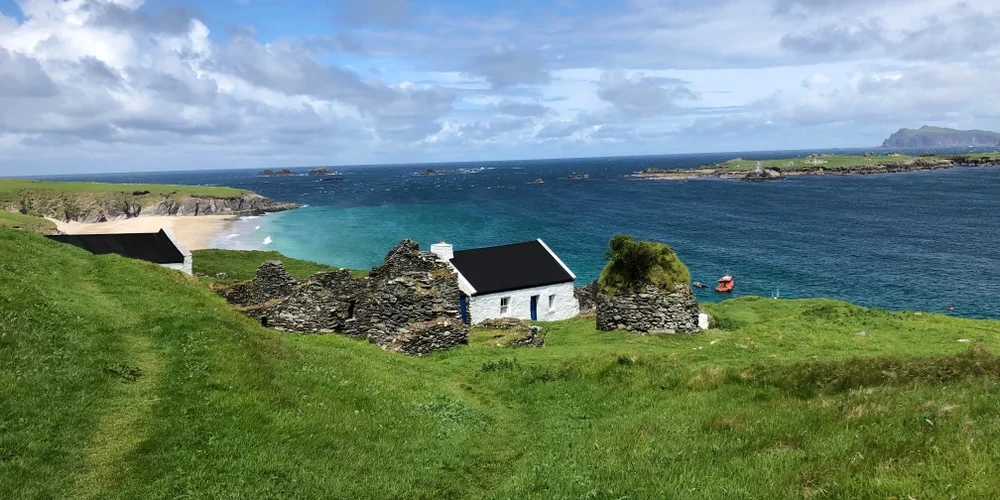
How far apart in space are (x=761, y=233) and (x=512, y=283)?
275 ft

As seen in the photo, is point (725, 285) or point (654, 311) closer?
point (654, 311)

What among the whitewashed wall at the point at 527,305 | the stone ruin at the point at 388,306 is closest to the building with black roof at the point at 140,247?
the stone ruin at the point at 388,306

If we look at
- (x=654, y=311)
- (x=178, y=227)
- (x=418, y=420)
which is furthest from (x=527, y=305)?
(x=178, y=227)

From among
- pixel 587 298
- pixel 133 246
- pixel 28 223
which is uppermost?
pixel 28 223

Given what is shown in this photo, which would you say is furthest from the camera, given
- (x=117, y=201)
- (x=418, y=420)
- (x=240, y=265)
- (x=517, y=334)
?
(x=117, y=201)

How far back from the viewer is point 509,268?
45219 mm

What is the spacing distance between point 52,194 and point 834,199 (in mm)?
212302

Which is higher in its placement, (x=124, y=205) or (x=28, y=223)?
(x=124, y=205)

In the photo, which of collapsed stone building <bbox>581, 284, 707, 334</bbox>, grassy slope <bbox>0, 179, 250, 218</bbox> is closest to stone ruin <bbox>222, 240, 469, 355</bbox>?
collapsed stone building <bbox>581, 284, 707, 334</bbox>

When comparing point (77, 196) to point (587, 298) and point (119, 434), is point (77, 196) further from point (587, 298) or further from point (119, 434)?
point (119, 434)

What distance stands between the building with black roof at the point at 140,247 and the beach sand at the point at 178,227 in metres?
56.2

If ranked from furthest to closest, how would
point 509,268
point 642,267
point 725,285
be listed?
point 725,285 < point 509,268 < point 642,267

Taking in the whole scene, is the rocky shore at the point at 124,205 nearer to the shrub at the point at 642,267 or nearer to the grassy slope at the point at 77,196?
the grassy slope at the point at 77,196

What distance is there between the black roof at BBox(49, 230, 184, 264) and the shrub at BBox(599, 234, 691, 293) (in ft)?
127
